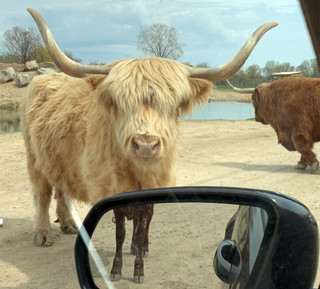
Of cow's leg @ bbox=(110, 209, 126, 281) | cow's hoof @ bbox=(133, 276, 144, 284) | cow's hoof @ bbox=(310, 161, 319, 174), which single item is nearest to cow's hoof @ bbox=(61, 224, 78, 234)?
cow's hoof @ bbox=(310, 161, 319, 174)

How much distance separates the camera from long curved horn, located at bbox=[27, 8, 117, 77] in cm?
369

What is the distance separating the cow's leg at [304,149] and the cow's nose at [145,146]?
118 inches

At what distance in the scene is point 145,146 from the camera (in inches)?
118

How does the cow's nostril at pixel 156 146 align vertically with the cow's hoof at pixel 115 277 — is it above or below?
above

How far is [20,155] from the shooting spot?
9281 mm

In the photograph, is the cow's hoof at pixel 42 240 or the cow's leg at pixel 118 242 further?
the cow's hoof at pixel 42 240

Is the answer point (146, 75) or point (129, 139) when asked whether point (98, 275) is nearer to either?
point (129, 139)

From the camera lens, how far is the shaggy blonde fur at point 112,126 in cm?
330

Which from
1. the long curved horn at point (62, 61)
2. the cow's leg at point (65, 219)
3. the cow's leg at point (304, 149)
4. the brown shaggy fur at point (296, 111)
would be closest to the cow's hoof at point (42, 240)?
the cow's leg at point (65, 219)

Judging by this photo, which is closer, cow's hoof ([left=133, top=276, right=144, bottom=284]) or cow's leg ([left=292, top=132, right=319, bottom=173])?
cow's hoof ([left=133, top=276, right=144, bottom=284])

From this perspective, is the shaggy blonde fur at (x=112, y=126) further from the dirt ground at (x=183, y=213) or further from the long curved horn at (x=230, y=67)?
the dirt ground at (x=183, y=213)

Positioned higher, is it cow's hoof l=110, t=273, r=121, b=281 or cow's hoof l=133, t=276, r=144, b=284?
cow's hoof l=133, t=276, r=144, b=284

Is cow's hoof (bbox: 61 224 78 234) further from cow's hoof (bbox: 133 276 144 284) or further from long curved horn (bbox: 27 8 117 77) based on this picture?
cow's hoof (bbox: 133 276 144 284)

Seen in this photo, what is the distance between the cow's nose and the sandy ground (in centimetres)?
112
